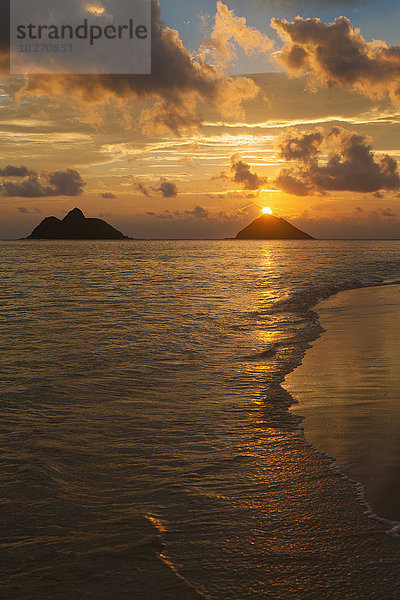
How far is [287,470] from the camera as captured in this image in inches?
235

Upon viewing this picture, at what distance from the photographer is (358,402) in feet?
27.8

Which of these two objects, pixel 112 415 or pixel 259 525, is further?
pixel 112 415

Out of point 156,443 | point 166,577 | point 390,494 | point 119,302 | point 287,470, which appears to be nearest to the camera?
point 166,577

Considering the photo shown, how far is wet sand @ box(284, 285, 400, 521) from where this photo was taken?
5695 millimetres

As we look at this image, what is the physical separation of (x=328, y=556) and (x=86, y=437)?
4.13 meters

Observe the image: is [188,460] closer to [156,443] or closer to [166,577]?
[156,443]

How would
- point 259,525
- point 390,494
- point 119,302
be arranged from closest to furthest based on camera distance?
point 259,525, point 390,494, point 119,302

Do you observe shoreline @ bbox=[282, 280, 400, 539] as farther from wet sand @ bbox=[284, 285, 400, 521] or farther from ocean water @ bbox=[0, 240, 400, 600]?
ocean water @ bbox=[0, 240, 400, 600]

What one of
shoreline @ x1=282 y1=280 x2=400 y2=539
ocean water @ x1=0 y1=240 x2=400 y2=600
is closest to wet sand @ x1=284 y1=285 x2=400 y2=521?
shoreline @ x1=282 y1=280 x2=400 y2=539

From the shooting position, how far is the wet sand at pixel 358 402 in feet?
18.7

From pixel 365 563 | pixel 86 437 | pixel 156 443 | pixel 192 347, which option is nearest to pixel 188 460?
pixel 156 443

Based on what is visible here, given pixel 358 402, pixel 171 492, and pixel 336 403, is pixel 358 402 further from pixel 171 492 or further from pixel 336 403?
pixel 171 492

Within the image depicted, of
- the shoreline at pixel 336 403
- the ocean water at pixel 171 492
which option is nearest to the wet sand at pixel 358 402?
the shoreline at pixel 336 403

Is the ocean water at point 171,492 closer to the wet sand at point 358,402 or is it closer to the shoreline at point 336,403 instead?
the shoreline at point 336,403
